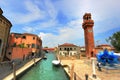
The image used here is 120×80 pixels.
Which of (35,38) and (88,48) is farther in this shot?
(35,38)

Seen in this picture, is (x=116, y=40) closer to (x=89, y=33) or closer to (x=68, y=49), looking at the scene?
(x=89, y=33)

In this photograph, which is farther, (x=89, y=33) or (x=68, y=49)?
(x=68, y=49)

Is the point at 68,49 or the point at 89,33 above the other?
the point at 89,33

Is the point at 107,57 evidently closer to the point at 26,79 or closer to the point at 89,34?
the point at 26,79

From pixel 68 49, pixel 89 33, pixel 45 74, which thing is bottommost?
pixel 45 74

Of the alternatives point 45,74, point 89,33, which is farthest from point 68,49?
point 45,74

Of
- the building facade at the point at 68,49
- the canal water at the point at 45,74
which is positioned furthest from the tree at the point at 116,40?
the canal water at the point at 45,74

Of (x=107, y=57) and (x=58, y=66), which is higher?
(x=107, y=57)

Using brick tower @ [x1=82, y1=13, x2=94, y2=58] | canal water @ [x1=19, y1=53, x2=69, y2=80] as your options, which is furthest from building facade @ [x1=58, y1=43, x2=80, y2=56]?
canal water @ [x1=19, y1=53, x2=69, y2=80]

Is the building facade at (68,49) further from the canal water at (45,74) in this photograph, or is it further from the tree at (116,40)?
the canal water at (45,74)

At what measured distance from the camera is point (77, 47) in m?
60.2

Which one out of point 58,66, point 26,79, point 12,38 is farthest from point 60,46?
point 26,79

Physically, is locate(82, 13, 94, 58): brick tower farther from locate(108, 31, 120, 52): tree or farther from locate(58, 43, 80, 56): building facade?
locate(58, 43, 80, 56): building facade

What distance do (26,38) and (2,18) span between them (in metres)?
21.3
